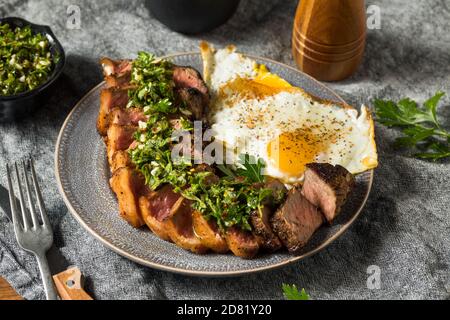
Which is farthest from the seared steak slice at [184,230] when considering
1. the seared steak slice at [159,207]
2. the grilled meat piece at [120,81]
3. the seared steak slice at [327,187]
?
the grilled meat piece at [120,81]

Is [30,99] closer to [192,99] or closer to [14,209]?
[14,209]

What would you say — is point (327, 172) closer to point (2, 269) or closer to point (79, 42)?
point (2, 269)

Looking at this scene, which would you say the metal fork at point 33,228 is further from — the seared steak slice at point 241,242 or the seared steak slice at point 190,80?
the seared steak slice at point 190,80

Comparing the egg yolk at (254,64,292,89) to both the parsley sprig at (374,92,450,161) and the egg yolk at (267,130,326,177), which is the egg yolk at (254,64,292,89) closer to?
the egg yolk at (267,130,326,177)

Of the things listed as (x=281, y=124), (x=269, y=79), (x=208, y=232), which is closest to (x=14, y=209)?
(x=208, y=232)

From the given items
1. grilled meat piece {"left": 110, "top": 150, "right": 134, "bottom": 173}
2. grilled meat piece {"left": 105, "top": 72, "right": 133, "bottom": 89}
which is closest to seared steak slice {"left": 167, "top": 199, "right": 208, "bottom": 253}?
grilled meat piece {"left": 110, "top": 150, "right": 134, "bottom": 173}
